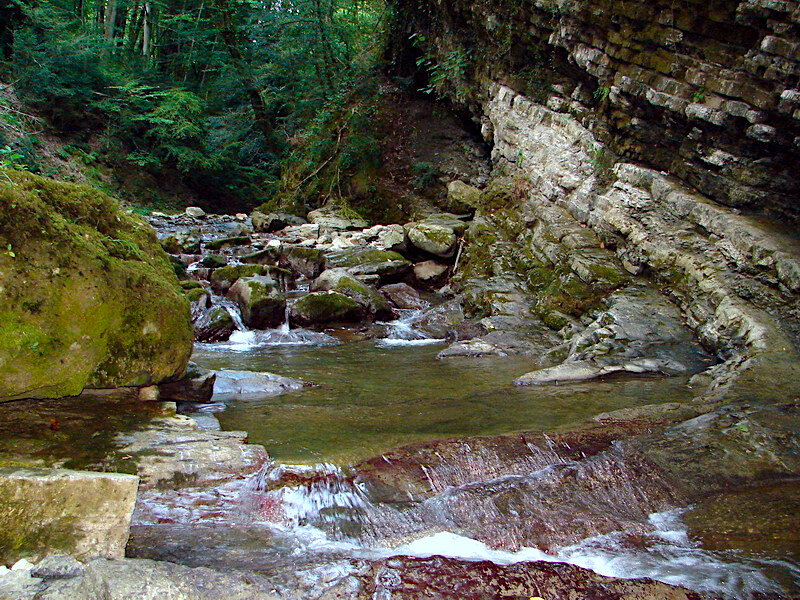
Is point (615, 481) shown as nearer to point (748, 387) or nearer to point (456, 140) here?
point (748, 387)

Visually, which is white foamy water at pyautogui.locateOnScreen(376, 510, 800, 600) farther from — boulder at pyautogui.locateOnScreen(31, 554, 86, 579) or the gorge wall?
the gorge wall

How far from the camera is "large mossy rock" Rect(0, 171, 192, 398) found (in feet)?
11.9

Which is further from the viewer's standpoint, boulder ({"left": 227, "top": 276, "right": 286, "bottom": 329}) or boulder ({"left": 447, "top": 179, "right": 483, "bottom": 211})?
boulder ({"left": 447, "top": 179, "right": 483, "bottom": 211})

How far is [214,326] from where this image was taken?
9305mm

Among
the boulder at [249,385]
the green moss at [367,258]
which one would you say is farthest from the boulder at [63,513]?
the green moss at [367,258]

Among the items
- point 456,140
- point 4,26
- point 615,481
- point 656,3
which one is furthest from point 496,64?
point 4,26

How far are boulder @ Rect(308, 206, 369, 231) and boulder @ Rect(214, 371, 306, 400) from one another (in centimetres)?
1118

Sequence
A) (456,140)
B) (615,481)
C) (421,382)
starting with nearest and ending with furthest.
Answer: (615,481) < (421,382) < (456,140)

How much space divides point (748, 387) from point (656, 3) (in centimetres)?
705

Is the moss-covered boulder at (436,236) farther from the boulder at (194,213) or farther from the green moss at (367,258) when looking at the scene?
the boulder at (194,213)

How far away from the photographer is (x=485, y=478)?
407cm

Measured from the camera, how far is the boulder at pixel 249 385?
590 centimetres

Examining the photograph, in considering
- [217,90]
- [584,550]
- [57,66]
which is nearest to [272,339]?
[584,550]

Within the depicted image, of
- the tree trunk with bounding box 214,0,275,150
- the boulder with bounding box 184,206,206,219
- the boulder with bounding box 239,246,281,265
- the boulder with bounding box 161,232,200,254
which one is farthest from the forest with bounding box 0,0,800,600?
the tree trunk with bounding box 214,0,275,150
